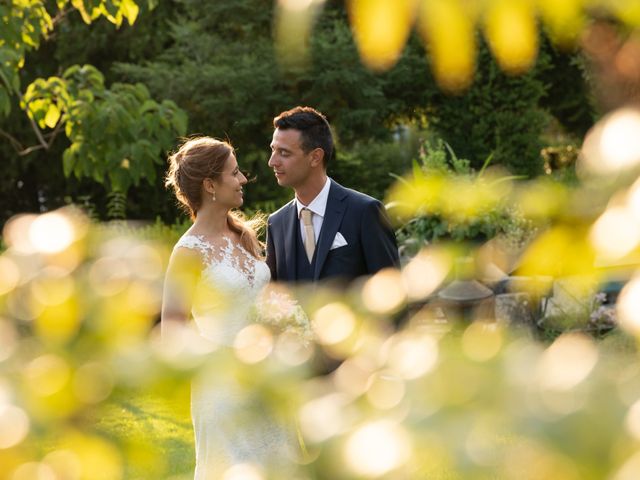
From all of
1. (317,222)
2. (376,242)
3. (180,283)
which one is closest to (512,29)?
(180,283)

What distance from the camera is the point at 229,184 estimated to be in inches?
177

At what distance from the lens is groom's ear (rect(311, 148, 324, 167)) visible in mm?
4520

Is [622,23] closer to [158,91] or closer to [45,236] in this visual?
[45,236]

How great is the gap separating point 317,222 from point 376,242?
323mm

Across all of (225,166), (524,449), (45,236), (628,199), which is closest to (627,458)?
(524,449)

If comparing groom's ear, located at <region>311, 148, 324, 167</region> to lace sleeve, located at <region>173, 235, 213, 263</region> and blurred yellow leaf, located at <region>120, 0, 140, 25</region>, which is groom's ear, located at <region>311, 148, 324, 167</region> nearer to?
lace sleeve, located at <region>173, 235, 213, 263</region>

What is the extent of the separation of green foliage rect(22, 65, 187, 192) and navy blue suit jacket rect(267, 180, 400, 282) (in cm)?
389

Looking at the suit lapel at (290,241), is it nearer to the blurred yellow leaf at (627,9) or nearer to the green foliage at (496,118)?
the blurred yellow leaf at (627,9)

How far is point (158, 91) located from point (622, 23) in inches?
706

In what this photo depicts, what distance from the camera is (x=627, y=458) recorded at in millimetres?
533

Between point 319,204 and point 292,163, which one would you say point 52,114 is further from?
point 319,204

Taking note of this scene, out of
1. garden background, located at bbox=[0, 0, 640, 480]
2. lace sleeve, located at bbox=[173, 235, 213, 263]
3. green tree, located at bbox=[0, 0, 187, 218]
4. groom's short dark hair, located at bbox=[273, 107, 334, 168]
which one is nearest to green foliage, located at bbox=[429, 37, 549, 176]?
green tree, located at bbox=[0, 0, 187, 218]

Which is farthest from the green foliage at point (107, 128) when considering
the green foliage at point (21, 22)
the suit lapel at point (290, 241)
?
the suit lapel at point (290, 241)

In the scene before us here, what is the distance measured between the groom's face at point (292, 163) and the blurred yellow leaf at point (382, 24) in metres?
3.71
